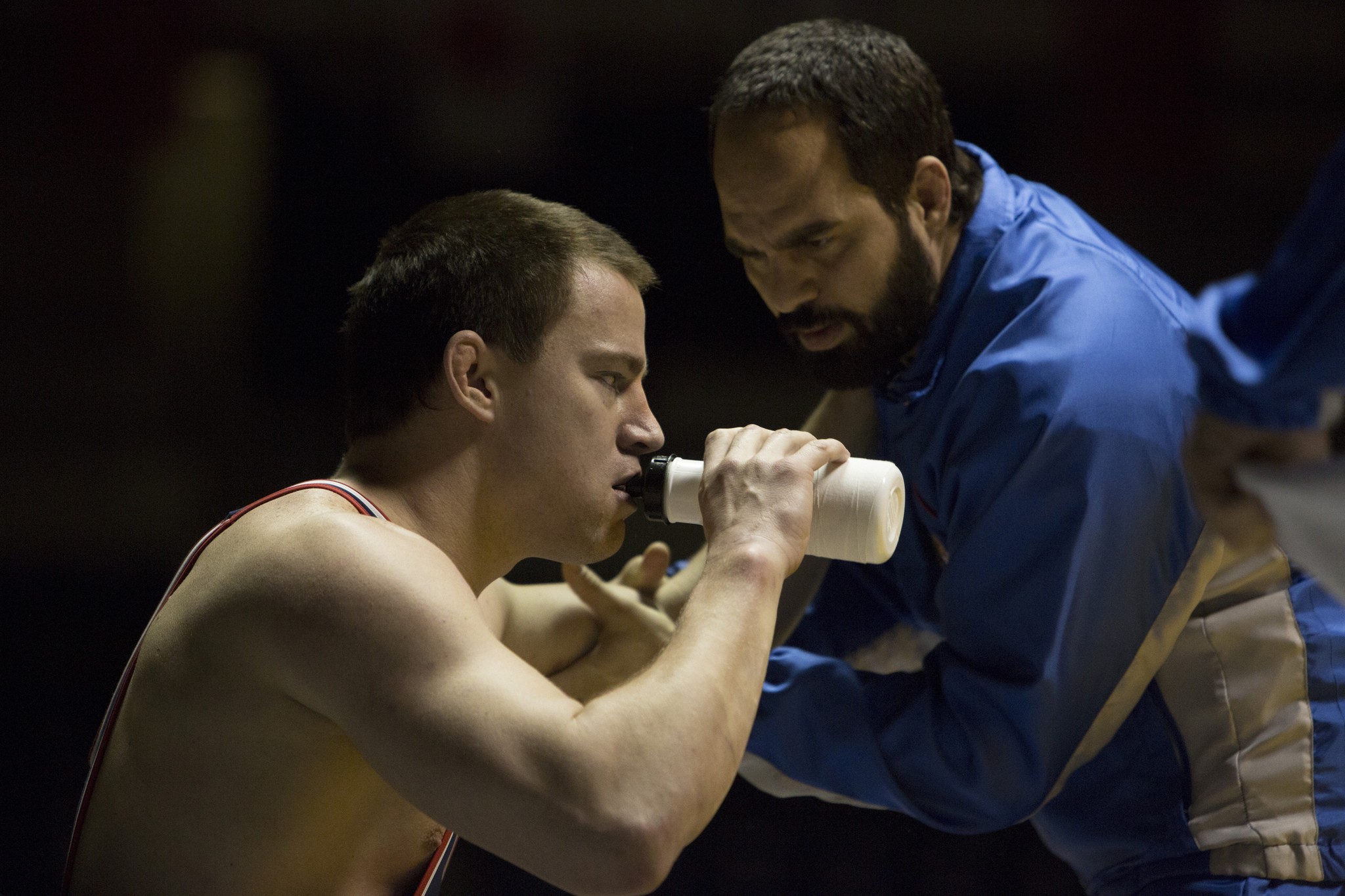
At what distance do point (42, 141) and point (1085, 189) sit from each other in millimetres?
2459

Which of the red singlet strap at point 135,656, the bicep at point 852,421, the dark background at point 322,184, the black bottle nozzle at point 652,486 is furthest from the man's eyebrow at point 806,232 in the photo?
the dark background at point 322,184

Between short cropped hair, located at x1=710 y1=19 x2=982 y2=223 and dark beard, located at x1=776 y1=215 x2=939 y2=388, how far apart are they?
0.07 metres

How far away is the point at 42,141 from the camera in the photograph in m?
2.85

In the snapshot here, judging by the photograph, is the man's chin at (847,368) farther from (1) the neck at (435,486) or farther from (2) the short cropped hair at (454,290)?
(1) the neck at (435,486)

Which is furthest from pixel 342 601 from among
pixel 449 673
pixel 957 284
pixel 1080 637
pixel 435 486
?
pixel 957 284

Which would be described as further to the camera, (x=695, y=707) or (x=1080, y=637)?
(x=1080, y=637)

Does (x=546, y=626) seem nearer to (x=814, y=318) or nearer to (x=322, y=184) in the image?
(x=814, y=318)

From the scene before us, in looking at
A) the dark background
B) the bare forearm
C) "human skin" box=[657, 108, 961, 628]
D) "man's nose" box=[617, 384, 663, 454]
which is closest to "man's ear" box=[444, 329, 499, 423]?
"man's nose" box=[617, 384, 663, 454]

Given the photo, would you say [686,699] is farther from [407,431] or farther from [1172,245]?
[1172,245]

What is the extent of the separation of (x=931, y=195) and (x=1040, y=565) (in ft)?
1.59

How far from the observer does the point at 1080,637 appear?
1070mm

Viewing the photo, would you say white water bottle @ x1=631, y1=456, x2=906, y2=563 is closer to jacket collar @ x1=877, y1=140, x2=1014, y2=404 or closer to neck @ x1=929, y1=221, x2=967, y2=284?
jacket collar @ x1=877, y1=140, x2=1014, y2=404

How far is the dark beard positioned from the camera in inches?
51.6

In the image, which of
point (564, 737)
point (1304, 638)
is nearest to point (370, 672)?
point (564, 737)
